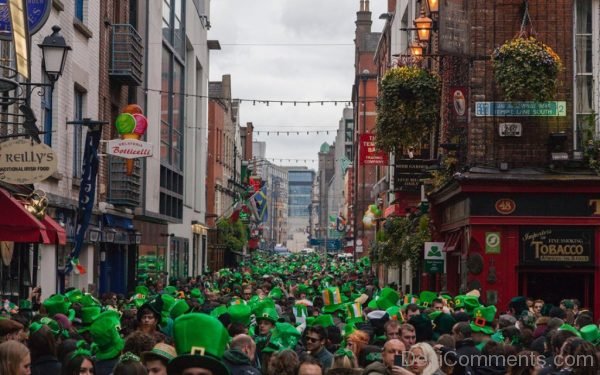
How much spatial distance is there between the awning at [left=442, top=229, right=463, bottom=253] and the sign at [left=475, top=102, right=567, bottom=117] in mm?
3272

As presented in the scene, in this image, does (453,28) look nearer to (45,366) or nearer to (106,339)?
(106,339)

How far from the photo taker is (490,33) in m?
28.0

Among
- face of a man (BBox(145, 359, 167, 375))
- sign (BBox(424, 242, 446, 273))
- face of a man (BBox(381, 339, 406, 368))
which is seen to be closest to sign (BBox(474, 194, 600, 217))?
sign (BBox(424, 242, 446, 273))

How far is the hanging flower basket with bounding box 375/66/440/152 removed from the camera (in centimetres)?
3209

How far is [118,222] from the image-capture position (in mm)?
35750

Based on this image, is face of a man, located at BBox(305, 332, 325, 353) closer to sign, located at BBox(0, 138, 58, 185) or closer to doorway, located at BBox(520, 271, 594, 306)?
sign, located at BBox(0, 138, 58, 185)

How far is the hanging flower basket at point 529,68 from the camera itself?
1037 inches

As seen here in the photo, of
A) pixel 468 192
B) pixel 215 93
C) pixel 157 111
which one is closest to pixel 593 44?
pixel 468 192

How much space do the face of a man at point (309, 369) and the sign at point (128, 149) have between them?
19456mm

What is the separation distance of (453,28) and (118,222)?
1267cm

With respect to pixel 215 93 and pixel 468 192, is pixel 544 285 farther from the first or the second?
pixel 215 93

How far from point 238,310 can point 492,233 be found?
45.5ft

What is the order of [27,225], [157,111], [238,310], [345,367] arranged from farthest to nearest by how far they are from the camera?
[157,111]
[27,225]
[238,310]
[345,367]

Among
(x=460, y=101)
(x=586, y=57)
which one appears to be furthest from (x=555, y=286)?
(x=586, y=57)
